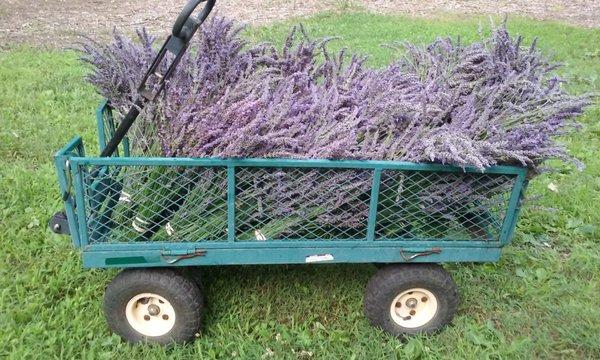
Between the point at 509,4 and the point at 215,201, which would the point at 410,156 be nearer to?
the point at 215,201

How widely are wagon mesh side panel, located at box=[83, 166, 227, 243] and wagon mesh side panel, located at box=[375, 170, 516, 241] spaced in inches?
30.5

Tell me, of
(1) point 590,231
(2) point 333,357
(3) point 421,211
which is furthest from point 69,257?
(1) point 590,231

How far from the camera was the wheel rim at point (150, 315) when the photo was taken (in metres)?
2.84

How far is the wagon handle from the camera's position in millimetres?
2365

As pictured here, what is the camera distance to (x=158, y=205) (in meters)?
2.66

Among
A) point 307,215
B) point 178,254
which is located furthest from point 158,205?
point 307,215

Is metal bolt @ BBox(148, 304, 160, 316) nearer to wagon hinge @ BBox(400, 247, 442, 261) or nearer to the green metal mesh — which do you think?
the green metal mesh

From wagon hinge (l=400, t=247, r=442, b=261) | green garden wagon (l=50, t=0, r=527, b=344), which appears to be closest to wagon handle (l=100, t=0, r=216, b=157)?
green garden wagon (l=50, t=0, r=527, b=344)

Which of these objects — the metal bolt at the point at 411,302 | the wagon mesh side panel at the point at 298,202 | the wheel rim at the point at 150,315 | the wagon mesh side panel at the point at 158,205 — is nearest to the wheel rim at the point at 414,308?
the metal bolt at the point at 411,302

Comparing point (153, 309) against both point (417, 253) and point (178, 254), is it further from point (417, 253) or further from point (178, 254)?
point (417, 253)

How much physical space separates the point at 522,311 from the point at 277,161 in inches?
69.7

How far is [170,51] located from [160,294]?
113cm

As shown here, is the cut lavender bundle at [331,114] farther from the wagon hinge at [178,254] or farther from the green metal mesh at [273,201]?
the wagon hinge at [178,254]

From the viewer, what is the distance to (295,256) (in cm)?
274
